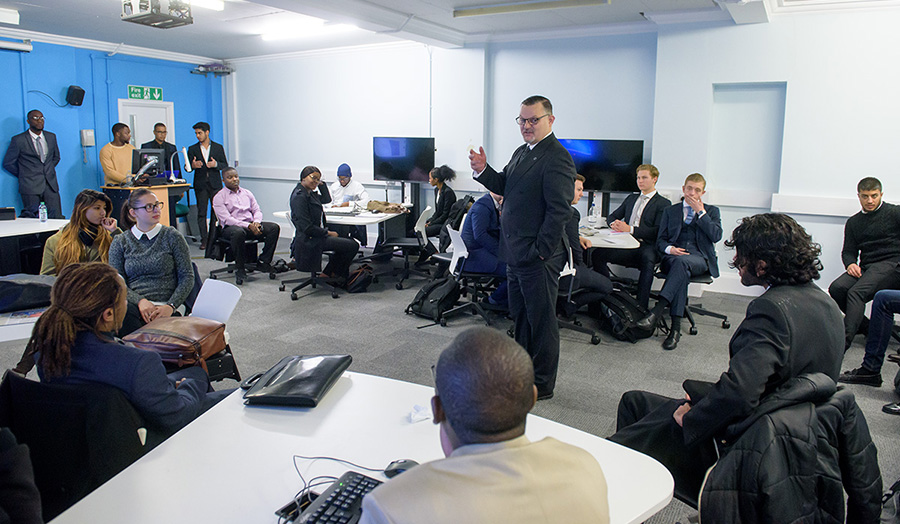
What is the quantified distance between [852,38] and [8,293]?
664cm

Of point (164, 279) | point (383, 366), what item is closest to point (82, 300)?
point (164, 279)

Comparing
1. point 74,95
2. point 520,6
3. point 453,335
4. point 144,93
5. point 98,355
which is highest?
point 520,6

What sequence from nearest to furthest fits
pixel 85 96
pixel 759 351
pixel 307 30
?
pixel 759 351 < pixel 307 30 < pixel 85 96

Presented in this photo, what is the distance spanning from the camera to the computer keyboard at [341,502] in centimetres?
138

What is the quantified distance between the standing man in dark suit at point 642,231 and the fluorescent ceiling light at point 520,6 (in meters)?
1.64

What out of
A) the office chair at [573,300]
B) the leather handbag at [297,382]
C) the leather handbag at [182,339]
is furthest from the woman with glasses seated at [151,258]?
the office chair at [573,300]

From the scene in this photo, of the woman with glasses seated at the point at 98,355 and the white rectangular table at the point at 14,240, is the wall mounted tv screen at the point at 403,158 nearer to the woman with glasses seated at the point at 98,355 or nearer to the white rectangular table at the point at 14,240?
the white rectangular table at the point at 14,240

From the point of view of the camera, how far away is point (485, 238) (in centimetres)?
491

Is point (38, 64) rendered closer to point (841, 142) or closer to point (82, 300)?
point (82, 300)

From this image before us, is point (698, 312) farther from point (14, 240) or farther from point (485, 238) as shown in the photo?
point (14, 240)

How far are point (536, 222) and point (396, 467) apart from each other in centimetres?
216

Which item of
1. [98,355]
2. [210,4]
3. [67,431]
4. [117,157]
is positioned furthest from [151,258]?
[117,157]

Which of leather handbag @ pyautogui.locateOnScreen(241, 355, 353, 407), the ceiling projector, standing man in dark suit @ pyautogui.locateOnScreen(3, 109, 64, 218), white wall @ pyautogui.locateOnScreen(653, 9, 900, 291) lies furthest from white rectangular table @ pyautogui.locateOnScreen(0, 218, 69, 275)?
white wall @ pyautogui.locateOnScreen(653, 9, 900, 291)

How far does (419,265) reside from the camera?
24.2 feet
